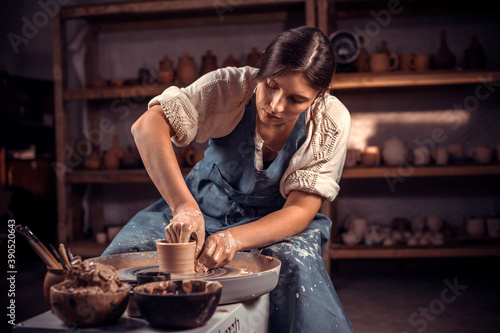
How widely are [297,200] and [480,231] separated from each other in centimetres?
244

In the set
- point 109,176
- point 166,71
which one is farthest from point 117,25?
point 109,176

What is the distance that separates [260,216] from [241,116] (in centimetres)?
37

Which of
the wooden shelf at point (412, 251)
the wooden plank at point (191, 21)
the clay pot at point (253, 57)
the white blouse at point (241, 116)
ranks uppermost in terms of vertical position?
the wooden plank at point (191, 21)

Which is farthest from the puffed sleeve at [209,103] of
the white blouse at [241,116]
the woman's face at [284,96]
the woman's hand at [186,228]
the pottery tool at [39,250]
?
the pottery tool at [39,250]

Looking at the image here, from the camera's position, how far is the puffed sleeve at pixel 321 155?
5.25ft

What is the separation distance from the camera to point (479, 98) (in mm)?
3762

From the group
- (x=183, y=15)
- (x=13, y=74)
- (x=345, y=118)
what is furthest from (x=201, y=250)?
(x=13, y=74)

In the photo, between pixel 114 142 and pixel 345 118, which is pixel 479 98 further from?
pixel 114 142

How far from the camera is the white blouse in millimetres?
1625

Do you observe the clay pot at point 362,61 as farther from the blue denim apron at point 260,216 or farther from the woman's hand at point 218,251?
the woman's hand at point 218,251

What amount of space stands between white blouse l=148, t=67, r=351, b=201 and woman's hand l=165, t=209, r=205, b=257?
0.41 m

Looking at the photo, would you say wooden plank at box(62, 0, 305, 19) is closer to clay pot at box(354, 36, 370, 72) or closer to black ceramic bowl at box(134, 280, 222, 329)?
clay pot at box(354, 36, 370, 72)

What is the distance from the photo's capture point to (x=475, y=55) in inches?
137

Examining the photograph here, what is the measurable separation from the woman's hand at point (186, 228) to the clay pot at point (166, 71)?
252 centimetres
